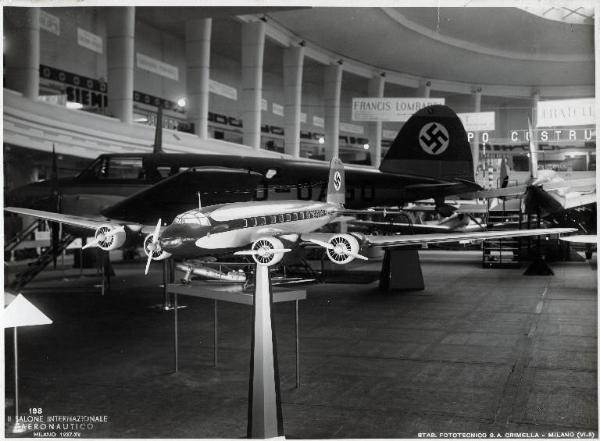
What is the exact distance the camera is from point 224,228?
570 centimetres

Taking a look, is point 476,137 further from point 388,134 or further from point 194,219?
point 194,219

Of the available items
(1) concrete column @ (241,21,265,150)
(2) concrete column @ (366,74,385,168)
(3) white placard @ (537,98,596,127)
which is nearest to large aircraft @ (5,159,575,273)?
(3) white placard @ (537,98,596,127)

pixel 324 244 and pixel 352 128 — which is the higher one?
pixel 352 128

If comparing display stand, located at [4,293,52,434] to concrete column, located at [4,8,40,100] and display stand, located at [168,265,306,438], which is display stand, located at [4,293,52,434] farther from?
concrete column, located at [4,8,40,100]

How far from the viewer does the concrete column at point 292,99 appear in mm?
16453

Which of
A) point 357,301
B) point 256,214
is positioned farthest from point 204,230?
point 357,301

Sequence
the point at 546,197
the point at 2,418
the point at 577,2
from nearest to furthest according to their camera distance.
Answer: the point at 2,418 → the point at 577,2 → the point at 546,197

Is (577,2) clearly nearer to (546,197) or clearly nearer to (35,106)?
(35,106)

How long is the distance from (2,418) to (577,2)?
6292 mm

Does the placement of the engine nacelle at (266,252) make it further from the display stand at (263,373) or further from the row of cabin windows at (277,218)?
the row of cabin windows at (277,218)

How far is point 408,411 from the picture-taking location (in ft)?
17.1

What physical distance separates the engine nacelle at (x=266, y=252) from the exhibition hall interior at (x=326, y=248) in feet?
0.08

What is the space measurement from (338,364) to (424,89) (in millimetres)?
5553

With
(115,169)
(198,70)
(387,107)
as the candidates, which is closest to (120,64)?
(198,70)
